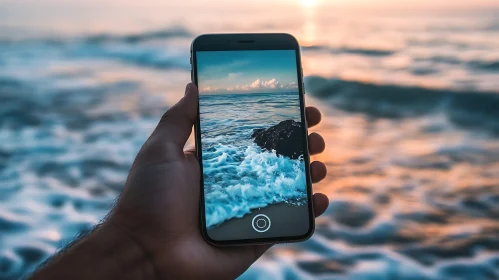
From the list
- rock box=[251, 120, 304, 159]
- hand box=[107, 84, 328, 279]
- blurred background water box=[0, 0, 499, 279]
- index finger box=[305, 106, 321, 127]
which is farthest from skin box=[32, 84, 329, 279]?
blurred background water box=[0, 0, 499, 279]

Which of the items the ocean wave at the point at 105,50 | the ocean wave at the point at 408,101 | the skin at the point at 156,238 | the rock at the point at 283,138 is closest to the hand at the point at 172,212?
the skin at the point at 156,238

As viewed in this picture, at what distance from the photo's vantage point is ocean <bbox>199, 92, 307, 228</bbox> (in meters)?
1.81

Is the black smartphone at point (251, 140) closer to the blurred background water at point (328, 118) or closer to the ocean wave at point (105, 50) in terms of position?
the blurred background water at point (328, 118)

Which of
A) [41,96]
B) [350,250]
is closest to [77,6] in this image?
[41,96]

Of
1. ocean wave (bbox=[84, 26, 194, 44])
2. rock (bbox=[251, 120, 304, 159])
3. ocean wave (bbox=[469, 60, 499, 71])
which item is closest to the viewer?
rock (bbox=[251, 120, 304, 159])

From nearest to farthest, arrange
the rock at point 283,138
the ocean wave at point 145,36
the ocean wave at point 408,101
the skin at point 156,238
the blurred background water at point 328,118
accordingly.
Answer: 1. the skin at point 156,238
2. the rock at point 283,138
3. the blurred background water at point 328,118
4. the ocean wave at point 408,101
5. the ocean wave at point 145,36

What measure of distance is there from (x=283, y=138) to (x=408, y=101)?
269 centimetres

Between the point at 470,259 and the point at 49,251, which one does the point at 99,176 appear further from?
the point at 470,259

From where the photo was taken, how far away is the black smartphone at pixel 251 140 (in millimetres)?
1776

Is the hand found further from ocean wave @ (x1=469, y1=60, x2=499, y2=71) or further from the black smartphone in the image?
ocean wave @ (x1=469, y1=60, x2=499, y2=71)

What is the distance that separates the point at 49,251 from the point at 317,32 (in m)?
3.64

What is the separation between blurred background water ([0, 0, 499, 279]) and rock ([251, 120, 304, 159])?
38.8 inches

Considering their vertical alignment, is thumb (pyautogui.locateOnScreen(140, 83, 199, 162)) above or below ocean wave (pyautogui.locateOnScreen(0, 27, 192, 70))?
above

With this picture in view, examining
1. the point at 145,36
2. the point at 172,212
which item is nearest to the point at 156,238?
the point at 172,212
